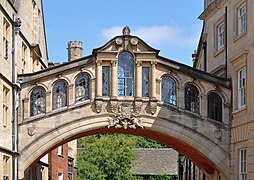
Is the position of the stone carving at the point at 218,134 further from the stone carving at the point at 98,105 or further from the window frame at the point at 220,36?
the stone carving at the point at 98,105

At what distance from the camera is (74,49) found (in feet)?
178

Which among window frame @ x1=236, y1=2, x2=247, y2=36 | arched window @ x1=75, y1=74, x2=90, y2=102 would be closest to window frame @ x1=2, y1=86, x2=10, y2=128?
arched window @ x1=75, y1=74, x2=90, y2=102

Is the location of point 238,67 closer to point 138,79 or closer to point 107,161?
point 138,79

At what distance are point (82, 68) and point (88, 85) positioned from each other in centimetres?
78

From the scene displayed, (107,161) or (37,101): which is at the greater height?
(37,101)

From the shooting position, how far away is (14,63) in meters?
27.8

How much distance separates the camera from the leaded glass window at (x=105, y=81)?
1140 inches

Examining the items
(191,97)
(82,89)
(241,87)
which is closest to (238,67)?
(241,87)

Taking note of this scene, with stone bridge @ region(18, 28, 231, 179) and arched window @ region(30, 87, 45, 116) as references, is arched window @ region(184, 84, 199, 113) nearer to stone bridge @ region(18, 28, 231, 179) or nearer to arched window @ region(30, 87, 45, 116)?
stone bridge @ region(18, 28, 231, 179)

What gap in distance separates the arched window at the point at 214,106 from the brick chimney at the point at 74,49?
25.9m

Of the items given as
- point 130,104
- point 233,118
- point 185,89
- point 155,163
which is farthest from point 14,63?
point 155,163

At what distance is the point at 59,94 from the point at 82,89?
97cm

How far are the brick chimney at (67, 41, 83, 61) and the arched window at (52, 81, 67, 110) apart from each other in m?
25.2

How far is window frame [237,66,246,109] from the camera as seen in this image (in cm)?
2753
